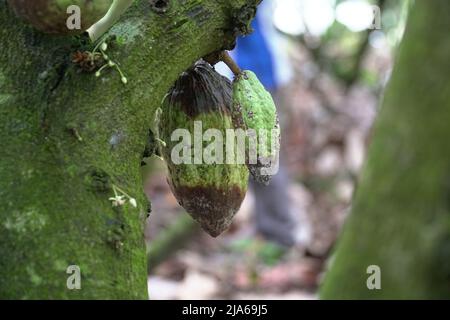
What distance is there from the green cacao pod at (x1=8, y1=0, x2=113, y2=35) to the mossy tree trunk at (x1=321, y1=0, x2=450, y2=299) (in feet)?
1.75

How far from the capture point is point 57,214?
1.12m

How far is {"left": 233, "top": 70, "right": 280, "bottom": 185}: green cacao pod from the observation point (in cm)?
140

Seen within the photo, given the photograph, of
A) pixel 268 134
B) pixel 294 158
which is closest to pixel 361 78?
pixel 294 158

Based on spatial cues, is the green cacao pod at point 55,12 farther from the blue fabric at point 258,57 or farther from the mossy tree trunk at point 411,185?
the blue fabric at point 258,57

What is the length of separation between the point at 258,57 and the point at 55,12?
350 cm

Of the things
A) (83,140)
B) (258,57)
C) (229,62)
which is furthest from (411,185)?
(258,57)

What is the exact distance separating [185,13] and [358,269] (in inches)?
23.8

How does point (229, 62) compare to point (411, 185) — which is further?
point (229, 62)

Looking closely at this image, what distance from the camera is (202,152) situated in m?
1.42

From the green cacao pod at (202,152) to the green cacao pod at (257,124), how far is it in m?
0.05

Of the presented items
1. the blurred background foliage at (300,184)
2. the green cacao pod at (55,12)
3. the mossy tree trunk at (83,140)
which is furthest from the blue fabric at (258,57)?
the green cacao pod at (55,12)

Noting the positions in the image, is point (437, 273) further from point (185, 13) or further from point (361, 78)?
point (361, 78)

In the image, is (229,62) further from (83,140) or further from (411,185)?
(411,185)

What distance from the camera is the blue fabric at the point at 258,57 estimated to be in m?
4.57
